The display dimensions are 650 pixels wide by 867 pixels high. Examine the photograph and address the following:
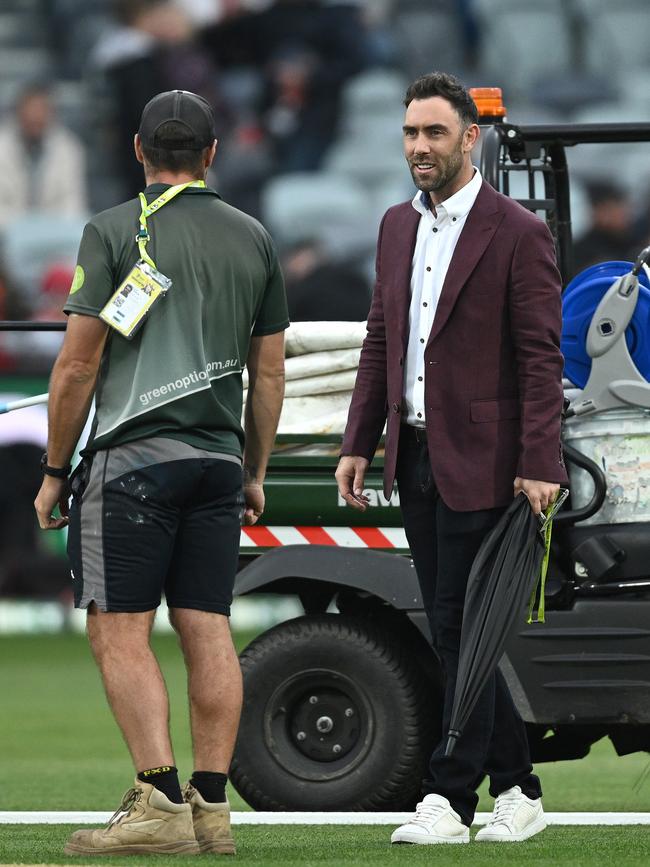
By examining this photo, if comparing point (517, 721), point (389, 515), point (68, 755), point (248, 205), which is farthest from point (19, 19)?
point (517, 721)

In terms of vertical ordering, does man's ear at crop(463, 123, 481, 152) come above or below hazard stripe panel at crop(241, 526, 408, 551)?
above

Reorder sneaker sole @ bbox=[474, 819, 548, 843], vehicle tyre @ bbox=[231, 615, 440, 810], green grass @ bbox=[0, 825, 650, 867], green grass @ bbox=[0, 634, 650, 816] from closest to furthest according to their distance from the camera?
green grass @ bbox=[0, 825, 650, 867] < sneaker sole @ bbox=[474, 819, 548, 843] < vehicle tyre @ bbox=[231, 615, 440, 810] < green grass @ bbox=[0, 634, 650, 816]

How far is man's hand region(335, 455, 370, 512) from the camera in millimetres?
4914

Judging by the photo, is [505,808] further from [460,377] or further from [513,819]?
[460,377]

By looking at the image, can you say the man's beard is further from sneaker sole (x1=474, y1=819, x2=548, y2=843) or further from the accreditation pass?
sneaker sole (x1=474, y1=819, x2=548, y2=843)

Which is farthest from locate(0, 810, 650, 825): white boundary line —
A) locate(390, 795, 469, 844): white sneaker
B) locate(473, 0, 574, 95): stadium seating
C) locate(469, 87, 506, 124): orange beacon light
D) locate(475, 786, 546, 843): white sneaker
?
locate(473, 0, 574, 95): stadium seating

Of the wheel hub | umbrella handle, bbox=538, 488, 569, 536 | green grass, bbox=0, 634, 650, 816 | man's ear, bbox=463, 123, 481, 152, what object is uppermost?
man's ear, bbox=463, 123, 481, 152

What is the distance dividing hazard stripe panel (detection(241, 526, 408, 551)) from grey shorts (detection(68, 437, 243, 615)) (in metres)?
1.38

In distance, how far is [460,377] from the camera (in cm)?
471

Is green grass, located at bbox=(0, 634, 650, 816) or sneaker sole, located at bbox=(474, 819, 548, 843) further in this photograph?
green grass, located at bbox=(0, 634, 650, 816)

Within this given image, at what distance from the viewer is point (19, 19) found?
16.9 metres

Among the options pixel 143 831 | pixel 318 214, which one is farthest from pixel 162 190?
pixel 318 214

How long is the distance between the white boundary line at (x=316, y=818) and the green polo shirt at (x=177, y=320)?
1.33 metres

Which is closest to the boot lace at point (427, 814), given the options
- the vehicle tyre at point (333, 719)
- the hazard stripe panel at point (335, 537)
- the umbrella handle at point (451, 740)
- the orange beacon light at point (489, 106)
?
the umbrella handle at point (451, 740)
